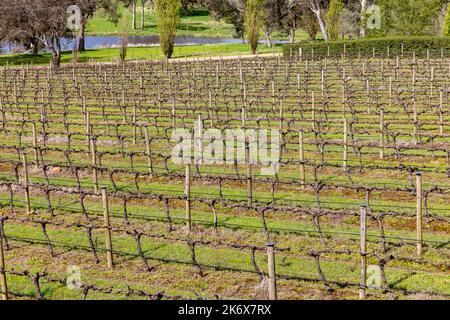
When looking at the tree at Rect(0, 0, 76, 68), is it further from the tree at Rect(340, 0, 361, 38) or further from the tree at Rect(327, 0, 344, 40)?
the tree at Rect(340, 0, 361, 38)

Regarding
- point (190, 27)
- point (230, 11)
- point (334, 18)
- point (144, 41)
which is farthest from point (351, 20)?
point (190, 27)

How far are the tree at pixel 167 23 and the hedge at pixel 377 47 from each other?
10.1 m

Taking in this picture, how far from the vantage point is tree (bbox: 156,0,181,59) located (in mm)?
54500

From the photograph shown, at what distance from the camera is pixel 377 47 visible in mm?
51094

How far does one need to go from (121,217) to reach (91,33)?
94.0 meters

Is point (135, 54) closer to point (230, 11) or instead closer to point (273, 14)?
point (273, 14)

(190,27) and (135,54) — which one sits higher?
(190,27)

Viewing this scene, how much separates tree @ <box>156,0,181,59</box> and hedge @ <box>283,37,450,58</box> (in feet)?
33.2

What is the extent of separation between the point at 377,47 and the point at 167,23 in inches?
707

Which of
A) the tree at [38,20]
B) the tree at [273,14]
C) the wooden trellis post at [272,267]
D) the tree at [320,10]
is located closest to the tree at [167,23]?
the tree at [38,20]

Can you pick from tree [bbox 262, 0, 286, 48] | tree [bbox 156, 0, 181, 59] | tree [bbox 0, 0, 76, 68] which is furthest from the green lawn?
tree [bbox 156, 0, 181, 59]

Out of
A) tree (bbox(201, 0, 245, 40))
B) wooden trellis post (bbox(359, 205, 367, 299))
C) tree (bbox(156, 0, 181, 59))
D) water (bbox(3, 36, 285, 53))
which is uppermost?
tree (bbox(201, 0, 245, 40))

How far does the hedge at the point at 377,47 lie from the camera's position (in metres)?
49.1
